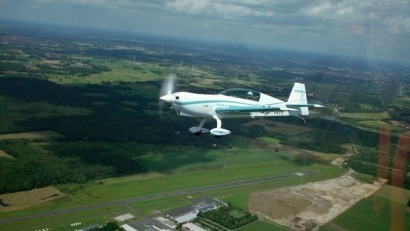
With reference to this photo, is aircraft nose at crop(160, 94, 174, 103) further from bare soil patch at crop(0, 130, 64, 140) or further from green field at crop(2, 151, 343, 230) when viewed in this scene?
bare soil patch at crop(0, 130, 64, 140)

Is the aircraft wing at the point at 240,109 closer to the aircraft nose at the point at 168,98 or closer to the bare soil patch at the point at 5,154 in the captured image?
the aircraft nose at the point at 168,98

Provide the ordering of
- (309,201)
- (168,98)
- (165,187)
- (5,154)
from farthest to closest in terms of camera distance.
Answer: (5,154)
(165,187)
(309,201)
(168,98)

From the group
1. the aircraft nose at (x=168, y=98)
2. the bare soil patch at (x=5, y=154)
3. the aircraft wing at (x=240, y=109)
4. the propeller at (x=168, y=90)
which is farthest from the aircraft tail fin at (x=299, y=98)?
the bare soil patch at (x=5, y=154)

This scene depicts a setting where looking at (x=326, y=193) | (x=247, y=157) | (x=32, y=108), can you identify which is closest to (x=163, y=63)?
(x=32, y=108)

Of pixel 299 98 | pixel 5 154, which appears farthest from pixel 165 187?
pixel 5 154

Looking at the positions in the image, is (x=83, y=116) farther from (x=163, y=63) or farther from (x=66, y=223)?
(x=163, y=63)

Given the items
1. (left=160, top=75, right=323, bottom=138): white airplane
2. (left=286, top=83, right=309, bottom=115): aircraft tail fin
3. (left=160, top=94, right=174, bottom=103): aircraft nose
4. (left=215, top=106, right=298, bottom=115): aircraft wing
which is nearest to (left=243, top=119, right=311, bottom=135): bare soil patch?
(left=286, top=83, right=309, bottom=115): aircraft tail fin

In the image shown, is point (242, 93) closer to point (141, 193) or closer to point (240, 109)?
point (240, 109)
